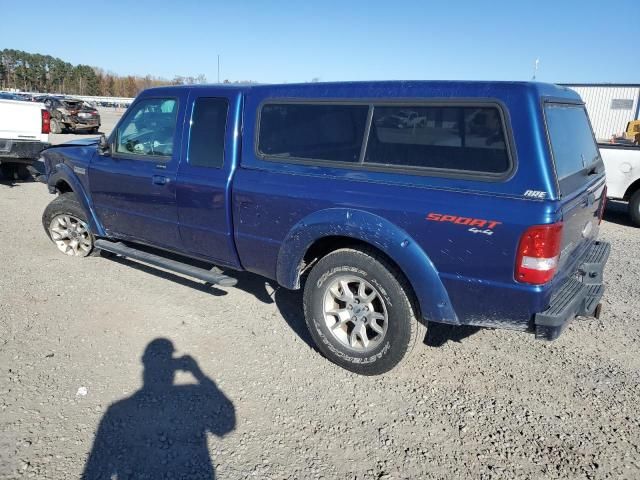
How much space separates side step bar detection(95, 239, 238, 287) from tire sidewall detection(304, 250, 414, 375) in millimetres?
857

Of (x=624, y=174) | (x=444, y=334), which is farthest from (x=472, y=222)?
(x=624, y=174)

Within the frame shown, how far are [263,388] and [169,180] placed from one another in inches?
79.8

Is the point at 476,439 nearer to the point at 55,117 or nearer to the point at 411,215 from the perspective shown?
the point at 411,215

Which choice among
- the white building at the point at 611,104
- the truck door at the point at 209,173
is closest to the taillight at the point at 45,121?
the truck door at the point at 209,173

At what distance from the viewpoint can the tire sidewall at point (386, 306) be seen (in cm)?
312

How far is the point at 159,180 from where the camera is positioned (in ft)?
13.9

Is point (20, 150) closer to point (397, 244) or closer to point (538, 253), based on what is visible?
point (397, 244)

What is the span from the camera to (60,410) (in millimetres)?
2949

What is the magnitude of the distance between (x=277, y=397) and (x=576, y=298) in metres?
2.01

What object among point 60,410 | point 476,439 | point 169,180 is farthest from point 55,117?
point 476,439

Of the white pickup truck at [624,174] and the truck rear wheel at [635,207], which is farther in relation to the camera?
the truck rear wheel at [635,207]

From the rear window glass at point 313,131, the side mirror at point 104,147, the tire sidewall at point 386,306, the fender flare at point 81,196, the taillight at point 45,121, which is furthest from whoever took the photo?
the taillight at point 45,121

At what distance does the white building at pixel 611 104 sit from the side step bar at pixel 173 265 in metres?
23.7

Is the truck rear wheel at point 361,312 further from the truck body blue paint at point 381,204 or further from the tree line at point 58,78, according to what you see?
the tree line at point 58,78
